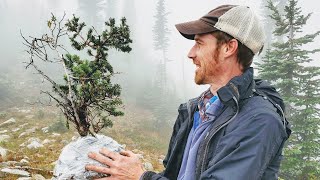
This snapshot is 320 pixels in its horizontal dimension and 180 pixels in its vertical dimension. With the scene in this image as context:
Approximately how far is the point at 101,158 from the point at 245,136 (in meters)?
1.52

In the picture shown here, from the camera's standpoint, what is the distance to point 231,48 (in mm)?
2760

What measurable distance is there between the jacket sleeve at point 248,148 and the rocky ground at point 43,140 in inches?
321

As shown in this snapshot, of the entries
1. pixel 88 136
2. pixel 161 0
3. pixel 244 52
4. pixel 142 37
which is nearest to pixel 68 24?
pixel 88 136

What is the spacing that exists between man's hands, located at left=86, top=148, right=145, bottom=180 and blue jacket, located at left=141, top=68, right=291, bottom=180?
0.13 metres

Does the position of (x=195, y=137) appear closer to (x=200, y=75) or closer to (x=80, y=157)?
(x=200, y=75)

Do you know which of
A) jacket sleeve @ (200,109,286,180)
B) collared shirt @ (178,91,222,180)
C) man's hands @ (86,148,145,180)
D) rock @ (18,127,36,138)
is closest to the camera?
jacket sleeve @ (200,109,286,180)

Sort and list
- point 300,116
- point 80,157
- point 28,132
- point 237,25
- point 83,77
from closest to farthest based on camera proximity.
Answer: point 237,25 → point 80,157 → point 83,77 → point 300,116 → point 28,132

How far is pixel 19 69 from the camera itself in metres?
50.4

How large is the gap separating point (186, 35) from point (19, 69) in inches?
2088

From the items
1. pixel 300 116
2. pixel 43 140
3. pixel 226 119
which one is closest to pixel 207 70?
pixel 226 119

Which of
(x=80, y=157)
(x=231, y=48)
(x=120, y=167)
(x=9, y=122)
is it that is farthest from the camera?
(x=9, y=122)

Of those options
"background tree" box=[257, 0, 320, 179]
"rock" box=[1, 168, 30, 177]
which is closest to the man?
"rock" box=[1, 168, 30, 177]

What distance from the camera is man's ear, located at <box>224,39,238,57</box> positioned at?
8.94 ft

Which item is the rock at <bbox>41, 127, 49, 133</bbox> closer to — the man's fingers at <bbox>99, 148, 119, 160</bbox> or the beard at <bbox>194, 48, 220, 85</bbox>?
the man's fingers at <bbox>99, 148, 119, 160</bbox>
